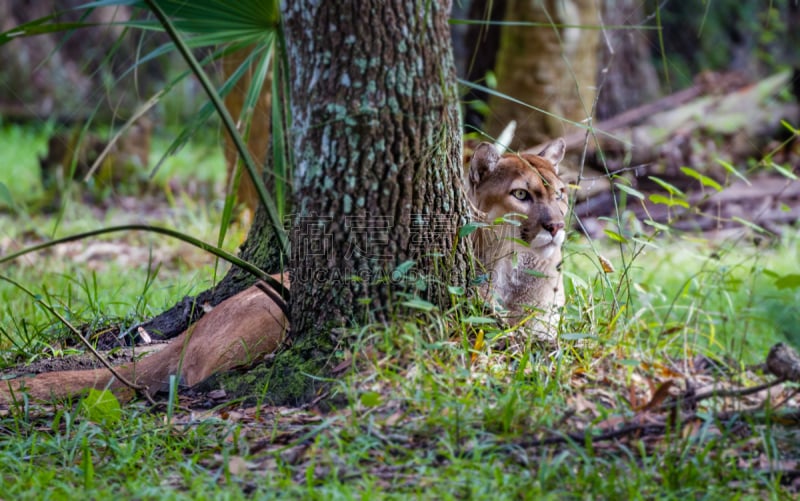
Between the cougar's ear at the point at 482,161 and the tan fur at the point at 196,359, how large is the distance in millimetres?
1025

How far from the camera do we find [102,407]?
3084 mm

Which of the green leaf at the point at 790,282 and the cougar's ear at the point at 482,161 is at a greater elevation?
the cougar's ear at the point at 482,161

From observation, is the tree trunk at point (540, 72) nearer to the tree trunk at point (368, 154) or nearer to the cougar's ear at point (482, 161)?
the cougar's ear at point (482, 161)

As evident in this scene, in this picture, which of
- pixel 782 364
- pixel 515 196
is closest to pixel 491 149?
pixel 515 196

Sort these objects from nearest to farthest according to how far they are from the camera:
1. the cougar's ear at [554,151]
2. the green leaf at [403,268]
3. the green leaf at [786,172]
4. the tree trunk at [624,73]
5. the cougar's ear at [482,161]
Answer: the green leaf at [786,172]
the green leaf at [403,268]
the cougar's ear at [482,161]
the cougar's ear at [554,151]
the tree trunk at [624,73]

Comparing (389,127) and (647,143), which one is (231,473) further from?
(647,143)

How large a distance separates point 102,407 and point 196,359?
46cm

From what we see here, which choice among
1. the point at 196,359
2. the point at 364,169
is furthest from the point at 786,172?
the point at 196,359

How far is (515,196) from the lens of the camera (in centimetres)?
354

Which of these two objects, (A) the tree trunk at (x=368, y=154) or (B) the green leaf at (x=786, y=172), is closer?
(B) the green leaf at (x=786, y=172)

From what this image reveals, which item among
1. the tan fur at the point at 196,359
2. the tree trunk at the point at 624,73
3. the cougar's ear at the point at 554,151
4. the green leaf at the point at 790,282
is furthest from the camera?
the tree trunk at the point at 624,73

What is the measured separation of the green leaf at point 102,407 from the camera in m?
3.03

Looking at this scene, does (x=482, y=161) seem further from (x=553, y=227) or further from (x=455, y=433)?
(x=455, y=433)

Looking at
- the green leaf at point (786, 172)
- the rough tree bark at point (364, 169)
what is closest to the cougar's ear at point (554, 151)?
the rough tree bark at point (364, 169)
